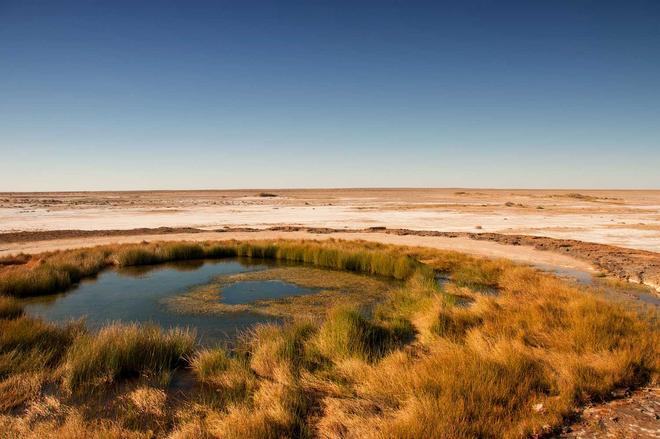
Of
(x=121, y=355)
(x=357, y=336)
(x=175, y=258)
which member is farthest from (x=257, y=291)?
(x=175, y=258)

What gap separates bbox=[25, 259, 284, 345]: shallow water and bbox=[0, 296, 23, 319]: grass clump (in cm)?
42

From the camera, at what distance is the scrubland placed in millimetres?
4754

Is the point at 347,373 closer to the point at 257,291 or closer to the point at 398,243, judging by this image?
the point at 257,291

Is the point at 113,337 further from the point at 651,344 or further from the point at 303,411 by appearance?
the point at 651,344

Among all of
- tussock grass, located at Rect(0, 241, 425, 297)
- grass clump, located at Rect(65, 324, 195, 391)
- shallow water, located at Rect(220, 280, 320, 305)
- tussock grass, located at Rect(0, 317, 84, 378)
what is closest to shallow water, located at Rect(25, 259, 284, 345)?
shallow water, located at Rect(220, 280, 320, 305)

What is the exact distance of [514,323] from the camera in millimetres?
8156

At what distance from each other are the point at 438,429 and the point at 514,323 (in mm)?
4663

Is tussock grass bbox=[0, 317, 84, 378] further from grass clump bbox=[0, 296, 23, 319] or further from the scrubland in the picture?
grass clump bbox=[0, 296, 23, 319]

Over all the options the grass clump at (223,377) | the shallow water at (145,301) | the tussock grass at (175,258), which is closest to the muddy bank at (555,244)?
the tussock grass at (175,258)

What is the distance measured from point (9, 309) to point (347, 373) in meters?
8.53

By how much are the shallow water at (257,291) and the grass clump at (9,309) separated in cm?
505

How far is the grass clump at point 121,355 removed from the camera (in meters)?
6.32

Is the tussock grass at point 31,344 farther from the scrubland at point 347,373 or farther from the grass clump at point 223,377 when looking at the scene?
the grass clump at point 223,377

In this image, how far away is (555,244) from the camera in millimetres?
20562
